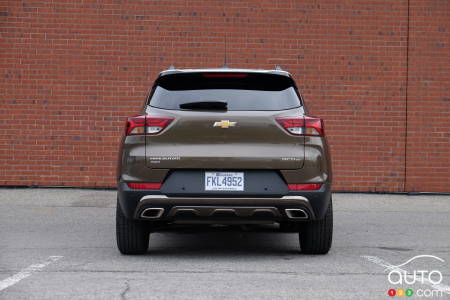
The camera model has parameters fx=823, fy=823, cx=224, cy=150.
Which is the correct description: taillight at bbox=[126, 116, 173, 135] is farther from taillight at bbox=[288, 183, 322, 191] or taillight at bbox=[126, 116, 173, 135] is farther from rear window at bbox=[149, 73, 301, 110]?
taillight at bbox=[288, 183, 322, 191]

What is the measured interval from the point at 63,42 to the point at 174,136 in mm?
7784

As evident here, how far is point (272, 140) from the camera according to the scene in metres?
7.20

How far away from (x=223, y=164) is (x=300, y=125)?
768 mm

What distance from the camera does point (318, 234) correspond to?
7766 mm

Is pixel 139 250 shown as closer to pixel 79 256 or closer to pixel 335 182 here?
pixel 79 256

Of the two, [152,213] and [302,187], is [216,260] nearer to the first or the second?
[152,213]

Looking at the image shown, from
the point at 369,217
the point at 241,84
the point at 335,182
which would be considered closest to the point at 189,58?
the point at 335,182

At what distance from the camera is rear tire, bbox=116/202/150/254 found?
7.62m

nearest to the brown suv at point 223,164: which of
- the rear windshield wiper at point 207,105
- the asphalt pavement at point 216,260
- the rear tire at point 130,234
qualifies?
the rear windshield wiper at point 207,105

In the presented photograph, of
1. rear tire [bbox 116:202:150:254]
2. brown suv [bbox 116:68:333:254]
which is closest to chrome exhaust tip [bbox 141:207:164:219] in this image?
brown suv [bbox 116:68:333:254]

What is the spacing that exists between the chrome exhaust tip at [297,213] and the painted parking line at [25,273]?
84.9 inches

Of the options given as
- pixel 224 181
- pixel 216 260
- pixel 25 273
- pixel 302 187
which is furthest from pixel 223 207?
pixel 25 273

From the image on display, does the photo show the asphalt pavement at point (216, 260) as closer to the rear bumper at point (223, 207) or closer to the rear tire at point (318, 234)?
the rear tire at point (318, 234)

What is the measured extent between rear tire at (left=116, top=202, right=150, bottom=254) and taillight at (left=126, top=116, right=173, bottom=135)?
2.73ft
